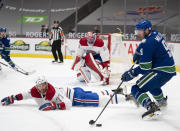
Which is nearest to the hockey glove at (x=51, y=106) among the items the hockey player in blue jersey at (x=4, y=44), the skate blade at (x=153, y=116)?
the skate blade at (x=153, y=116)

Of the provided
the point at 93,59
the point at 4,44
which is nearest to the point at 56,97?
the point at 93,59

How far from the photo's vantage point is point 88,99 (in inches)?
137

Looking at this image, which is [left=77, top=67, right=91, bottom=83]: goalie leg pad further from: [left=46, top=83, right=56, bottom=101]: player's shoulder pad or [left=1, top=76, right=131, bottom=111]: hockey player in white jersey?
[left=46, top=83, right=56, bottom=101]: player's shoulder pad

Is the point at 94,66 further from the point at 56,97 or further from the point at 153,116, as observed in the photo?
the point at 153,116

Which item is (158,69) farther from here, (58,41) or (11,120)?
(58,41)

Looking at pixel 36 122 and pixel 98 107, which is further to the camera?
pixel 98 107

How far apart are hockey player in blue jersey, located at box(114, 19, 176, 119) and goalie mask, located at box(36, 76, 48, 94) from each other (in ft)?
2.91

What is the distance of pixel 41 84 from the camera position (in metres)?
3.08

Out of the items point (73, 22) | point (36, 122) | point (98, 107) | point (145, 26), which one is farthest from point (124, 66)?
point (73, 22)

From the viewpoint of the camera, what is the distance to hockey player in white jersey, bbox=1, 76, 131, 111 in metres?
3.18

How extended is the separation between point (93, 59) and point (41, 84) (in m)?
2.18

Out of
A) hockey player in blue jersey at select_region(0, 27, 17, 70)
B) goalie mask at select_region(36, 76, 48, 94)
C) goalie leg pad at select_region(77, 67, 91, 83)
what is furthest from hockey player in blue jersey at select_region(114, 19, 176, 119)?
hockey player in blue jersey at select_region(0, 27, 17, 70)

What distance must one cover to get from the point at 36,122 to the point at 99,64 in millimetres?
2539

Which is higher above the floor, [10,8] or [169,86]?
[10,8]
